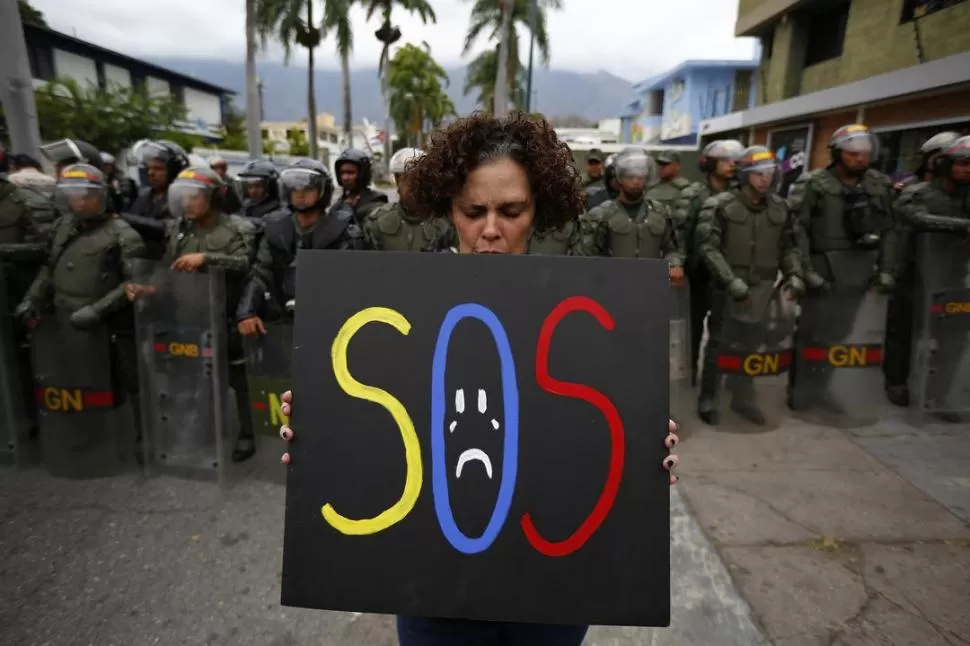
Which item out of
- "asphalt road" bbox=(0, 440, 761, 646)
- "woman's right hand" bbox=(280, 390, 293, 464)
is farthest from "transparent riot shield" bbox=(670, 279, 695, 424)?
"woman's right hand" bbox=(280, 390, 293, 464)

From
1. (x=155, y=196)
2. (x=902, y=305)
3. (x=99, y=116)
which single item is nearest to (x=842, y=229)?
(x=902, y=305)

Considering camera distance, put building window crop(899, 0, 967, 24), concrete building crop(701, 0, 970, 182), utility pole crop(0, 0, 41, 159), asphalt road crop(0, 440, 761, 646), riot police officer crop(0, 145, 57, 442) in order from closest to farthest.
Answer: asphalt road crop(0, 440, 761, 646) < riot police officer crop(0, 145, 57, 442) < utility pole crop(0, 0, 41, 159) < building window crop(899, 0, 967, 24) < concrete building crop(701, 0, 970, 182)

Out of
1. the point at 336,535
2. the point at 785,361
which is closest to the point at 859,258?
the point at 785,361

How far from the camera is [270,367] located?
3619mm

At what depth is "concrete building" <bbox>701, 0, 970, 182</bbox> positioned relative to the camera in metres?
9.88

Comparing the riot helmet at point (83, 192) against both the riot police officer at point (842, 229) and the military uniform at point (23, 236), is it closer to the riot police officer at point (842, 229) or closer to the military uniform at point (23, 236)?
the military uniform at point (23, 236)

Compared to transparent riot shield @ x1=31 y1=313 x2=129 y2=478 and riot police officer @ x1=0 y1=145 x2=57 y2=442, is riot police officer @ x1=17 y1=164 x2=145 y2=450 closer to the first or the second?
transparent riot shield @ x1=31 y1=313 x2=129 y2=478

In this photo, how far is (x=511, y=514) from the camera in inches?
46.3

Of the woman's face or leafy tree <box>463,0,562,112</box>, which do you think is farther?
leafy tree <box>463,0,562,112</box>

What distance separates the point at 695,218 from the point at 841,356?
1.61 m

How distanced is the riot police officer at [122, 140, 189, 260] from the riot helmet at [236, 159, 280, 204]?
0.60m

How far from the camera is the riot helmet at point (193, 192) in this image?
3719mm

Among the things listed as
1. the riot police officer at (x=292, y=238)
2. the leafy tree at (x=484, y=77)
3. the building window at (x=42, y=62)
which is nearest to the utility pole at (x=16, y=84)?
the riot police officer at (x=292, y=238)

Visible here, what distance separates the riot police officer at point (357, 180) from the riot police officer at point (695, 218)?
2.67 m
